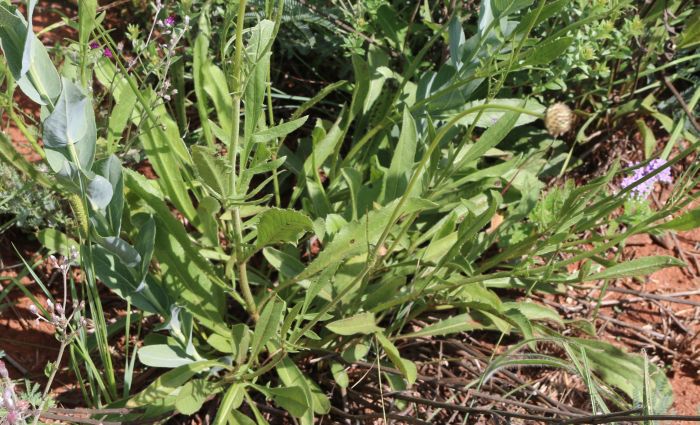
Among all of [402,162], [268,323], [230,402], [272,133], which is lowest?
[230,402]

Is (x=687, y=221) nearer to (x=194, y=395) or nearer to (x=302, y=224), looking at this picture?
(x=302, y=224)

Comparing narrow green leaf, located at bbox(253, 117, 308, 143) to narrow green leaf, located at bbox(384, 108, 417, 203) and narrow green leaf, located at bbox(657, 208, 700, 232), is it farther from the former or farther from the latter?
narrow green leaf, located at bbox(657, 208, 700, 232)

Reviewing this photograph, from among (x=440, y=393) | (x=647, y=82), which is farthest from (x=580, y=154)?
→ (x=440, y=393)

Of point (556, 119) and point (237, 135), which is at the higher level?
point (237, 135)

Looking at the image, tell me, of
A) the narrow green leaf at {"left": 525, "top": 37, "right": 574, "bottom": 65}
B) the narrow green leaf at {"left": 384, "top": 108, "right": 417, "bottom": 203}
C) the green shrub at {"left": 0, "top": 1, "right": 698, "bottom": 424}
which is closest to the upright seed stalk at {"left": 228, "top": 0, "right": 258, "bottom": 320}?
the green shrub at {"left": 0, "top": 1, "right": 698, "bottom": 424}

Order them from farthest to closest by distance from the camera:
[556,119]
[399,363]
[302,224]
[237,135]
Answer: [556,119]
[399,363]
[302,224]
[237,135]

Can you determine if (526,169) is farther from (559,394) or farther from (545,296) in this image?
(559,394)

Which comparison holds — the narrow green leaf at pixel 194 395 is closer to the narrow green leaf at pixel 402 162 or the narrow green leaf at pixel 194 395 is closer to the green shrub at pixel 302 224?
the green shrub at pixel 302 224

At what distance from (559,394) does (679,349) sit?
1.44 ft

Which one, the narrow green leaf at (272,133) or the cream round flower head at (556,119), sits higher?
the narrow green leaf at (272,133)

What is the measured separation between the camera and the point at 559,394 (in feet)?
6.93

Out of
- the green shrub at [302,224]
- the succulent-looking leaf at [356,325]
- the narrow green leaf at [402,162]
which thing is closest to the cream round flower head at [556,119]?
the green shrub at [302,224]

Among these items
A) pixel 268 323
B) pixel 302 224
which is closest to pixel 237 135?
pixel 302 224

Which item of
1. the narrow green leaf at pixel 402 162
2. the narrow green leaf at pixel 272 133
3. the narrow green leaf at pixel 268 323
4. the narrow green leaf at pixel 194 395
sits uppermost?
the narrow green leaf at pixel 272 133
